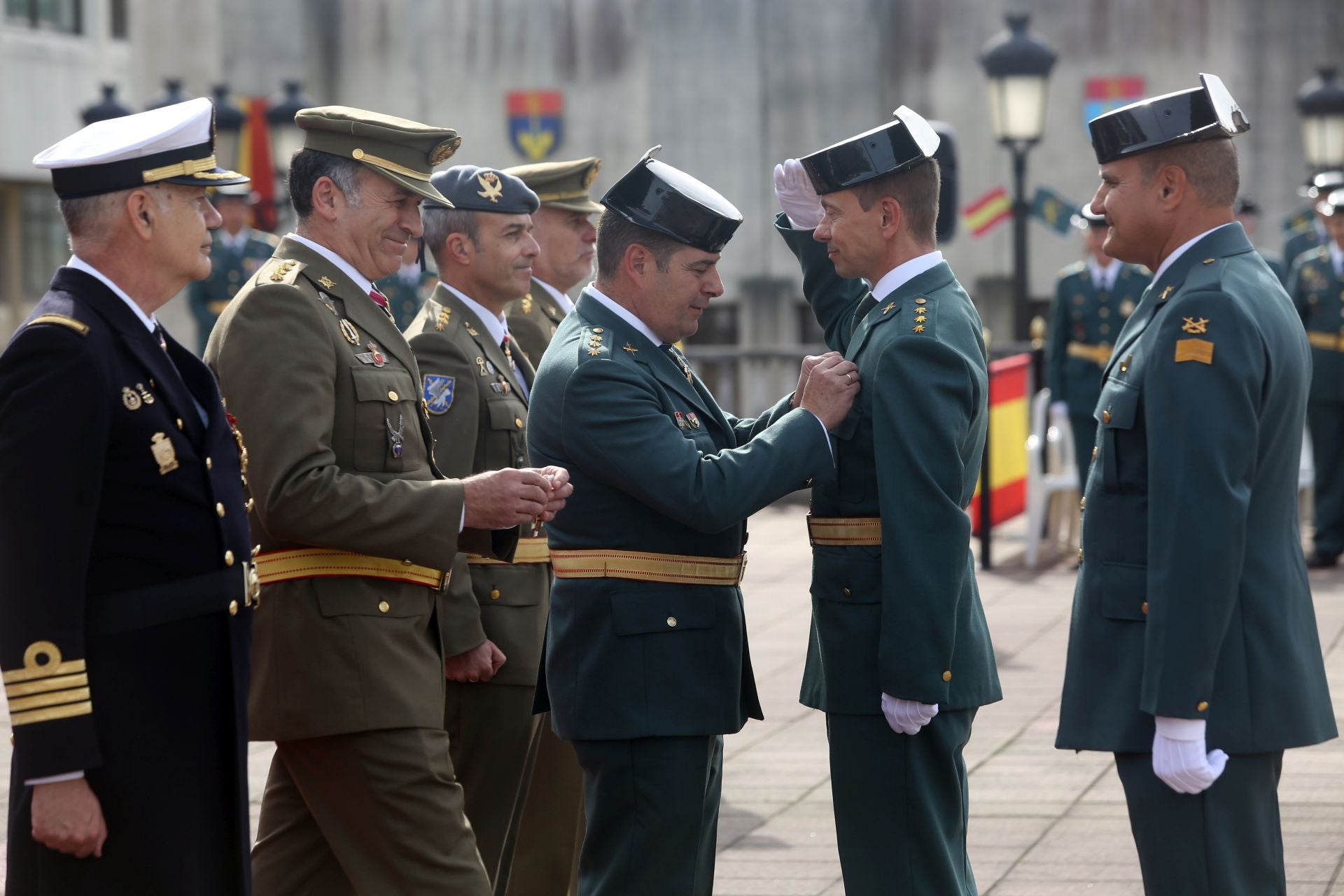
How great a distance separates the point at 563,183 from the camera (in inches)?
245

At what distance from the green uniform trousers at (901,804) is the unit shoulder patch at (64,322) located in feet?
5.95

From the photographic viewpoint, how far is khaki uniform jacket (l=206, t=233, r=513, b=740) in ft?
13.2

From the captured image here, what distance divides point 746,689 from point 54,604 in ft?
5.45

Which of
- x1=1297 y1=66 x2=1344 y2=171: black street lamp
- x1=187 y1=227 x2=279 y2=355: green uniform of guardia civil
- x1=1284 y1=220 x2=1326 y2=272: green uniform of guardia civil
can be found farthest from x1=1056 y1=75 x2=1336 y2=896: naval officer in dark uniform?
x1=1297 y1=66 x2=1344 y2=171: black street lamp

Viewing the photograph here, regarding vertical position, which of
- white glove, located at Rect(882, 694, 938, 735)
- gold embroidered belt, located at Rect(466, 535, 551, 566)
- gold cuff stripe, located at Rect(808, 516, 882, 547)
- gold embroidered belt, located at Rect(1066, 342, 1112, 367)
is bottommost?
white glove, located at Rect(882, 694, 938, 735)

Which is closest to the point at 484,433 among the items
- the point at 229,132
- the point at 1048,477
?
the point at 1048,477

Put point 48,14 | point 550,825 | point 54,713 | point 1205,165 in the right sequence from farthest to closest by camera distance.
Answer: point 48,14 → point 550,825 → point 1205,165 → point 54,713

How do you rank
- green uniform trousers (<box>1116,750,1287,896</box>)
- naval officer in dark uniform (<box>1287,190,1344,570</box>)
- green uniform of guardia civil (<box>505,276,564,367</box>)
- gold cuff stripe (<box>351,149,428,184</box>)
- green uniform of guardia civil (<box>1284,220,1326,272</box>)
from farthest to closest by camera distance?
1. green uniform of guardia civil (<box>1284,220,1326,272</box>)
2. naval officer in dark uniform (<box>1287,190,1344,570</box>)
3. green uniform of guardia civil (<box>505,276,564,367</box>)
4. gold cuff stripe (<box>351,149,428,184</box>)
5. green uniform trousers (<box>1116,750,1287,896</box>)

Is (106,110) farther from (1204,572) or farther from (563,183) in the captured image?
(1204,572)

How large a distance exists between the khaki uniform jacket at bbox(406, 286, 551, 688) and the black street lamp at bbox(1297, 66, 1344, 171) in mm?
13969

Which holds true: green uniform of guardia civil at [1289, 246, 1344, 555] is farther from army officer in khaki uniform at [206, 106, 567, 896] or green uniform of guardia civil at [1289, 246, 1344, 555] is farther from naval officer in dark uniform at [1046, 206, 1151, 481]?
army officer in khaki uniform at [206, 106, 567, 896]

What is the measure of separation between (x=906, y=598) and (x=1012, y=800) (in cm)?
265

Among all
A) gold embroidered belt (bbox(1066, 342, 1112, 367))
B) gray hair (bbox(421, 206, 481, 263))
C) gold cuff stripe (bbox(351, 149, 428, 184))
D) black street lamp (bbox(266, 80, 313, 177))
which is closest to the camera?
gold cuff stripe (bbox(351, 149, 428, 184))

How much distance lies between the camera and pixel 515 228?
536cm
